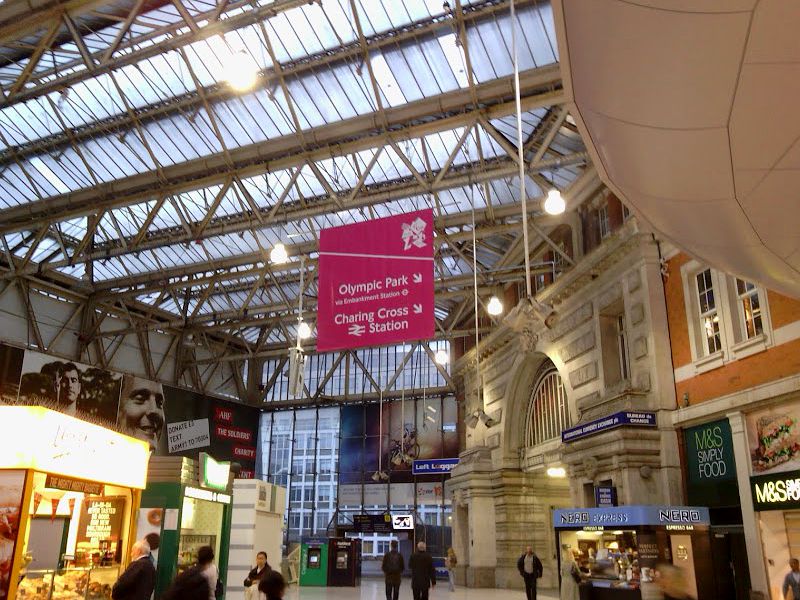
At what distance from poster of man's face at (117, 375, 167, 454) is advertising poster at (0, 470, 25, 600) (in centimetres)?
2234

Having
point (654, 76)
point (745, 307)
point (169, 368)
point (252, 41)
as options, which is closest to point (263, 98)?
point (252, 41)

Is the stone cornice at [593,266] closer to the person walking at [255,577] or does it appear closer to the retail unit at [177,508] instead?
the person walking at [255,577]

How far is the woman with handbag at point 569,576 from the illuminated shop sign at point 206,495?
20.6 feet

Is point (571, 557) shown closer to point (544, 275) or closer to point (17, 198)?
point (544, 275)

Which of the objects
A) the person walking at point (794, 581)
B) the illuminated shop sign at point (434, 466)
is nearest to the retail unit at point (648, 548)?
the person walking at point (794, 581)

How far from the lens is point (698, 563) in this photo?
11219 millimetres

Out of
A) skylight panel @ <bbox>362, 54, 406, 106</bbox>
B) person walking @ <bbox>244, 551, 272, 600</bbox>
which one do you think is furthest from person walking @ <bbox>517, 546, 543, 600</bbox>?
skylight panel @ <bbox>362, 54, 406, 106</bbox>

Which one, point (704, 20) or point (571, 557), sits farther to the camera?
point (571, 557)

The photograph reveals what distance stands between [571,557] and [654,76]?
11.2m

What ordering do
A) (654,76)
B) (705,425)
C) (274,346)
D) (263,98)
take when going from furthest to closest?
(274,346), (263,98), (705,425), (654,76)

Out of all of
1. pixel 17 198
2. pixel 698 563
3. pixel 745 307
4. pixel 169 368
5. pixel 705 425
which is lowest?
pixel 698 563

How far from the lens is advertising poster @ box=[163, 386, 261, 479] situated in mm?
30719

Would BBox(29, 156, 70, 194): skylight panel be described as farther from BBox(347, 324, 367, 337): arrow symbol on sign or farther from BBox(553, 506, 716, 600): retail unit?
BBox(553, 506, 716, 600): retail unit

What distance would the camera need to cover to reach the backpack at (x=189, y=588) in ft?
17.7
